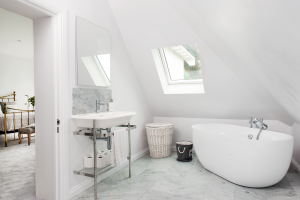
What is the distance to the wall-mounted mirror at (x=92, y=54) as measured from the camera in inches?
92.5

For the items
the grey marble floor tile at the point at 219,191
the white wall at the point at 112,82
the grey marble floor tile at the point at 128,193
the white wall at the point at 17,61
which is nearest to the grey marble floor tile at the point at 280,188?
the grey marble floor tile at the point at 219,191

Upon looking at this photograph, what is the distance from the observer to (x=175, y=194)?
231 cm

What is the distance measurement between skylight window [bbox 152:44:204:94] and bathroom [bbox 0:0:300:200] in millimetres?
44

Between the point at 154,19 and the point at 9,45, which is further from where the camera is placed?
the point at 9,45

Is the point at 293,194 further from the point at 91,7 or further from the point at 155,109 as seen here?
the point at 91,7

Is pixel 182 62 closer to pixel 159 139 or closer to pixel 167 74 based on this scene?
pixel 167 74

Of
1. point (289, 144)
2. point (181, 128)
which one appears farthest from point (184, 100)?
point (289, 144)

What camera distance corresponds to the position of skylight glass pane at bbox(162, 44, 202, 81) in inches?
139

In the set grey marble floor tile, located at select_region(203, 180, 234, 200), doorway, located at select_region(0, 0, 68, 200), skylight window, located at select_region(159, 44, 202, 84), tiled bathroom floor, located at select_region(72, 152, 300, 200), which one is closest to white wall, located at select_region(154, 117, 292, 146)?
skylight window, located at select_region(159, 44, 202, 84)

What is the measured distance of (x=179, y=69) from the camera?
379 centimetres

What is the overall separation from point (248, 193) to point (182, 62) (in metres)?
2.29

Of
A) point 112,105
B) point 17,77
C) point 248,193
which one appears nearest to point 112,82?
point 112,105

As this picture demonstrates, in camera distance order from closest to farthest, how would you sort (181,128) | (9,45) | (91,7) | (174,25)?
(91,7) → (174,25) → (181,128) → (9,45)

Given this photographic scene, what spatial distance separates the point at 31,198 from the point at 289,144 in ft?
9.48
